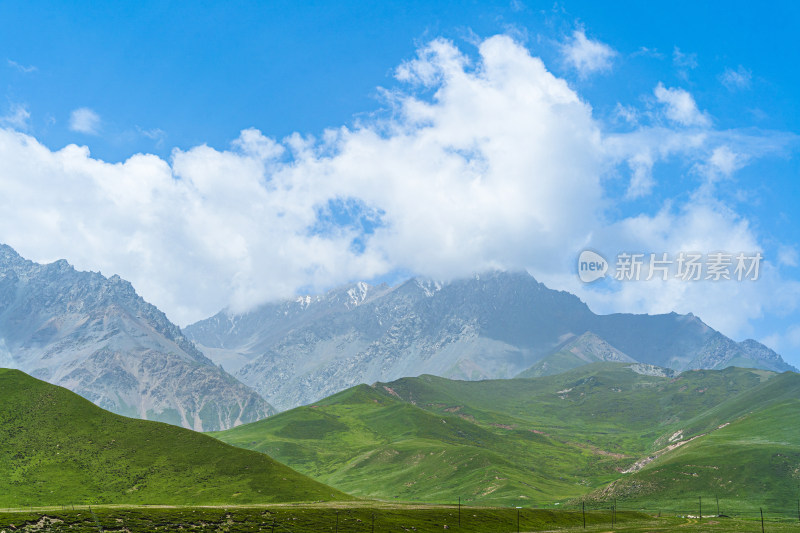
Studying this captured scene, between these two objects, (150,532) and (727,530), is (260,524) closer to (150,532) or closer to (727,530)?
(150,532)

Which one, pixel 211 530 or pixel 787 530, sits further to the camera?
pixel 787 530

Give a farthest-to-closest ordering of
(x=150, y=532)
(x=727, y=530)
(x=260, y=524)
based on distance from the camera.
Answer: (x=727, y=530), (x=260, y=524), (x=150, y=532)

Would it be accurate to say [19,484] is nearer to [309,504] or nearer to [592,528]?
[309,504]

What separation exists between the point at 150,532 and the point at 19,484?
89355mm

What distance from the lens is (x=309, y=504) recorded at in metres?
189

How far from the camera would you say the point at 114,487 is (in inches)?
7638

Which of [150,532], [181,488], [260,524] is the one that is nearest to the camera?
[150,532]

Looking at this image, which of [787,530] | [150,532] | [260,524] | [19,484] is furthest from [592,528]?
[19,484]

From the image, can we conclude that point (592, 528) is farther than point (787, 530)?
Yes

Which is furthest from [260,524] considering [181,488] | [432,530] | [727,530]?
[727,530]

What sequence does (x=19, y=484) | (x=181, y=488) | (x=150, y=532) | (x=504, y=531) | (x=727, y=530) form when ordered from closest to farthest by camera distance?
(x=150, y=532) < (x=727, y=530) < (x=504, y=531) < (x=19, y=484) < (x=181, y=488)

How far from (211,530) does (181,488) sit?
74704 mm

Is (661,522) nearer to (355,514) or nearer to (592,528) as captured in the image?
(592,528)

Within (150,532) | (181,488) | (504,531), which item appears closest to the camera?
(150,532)
